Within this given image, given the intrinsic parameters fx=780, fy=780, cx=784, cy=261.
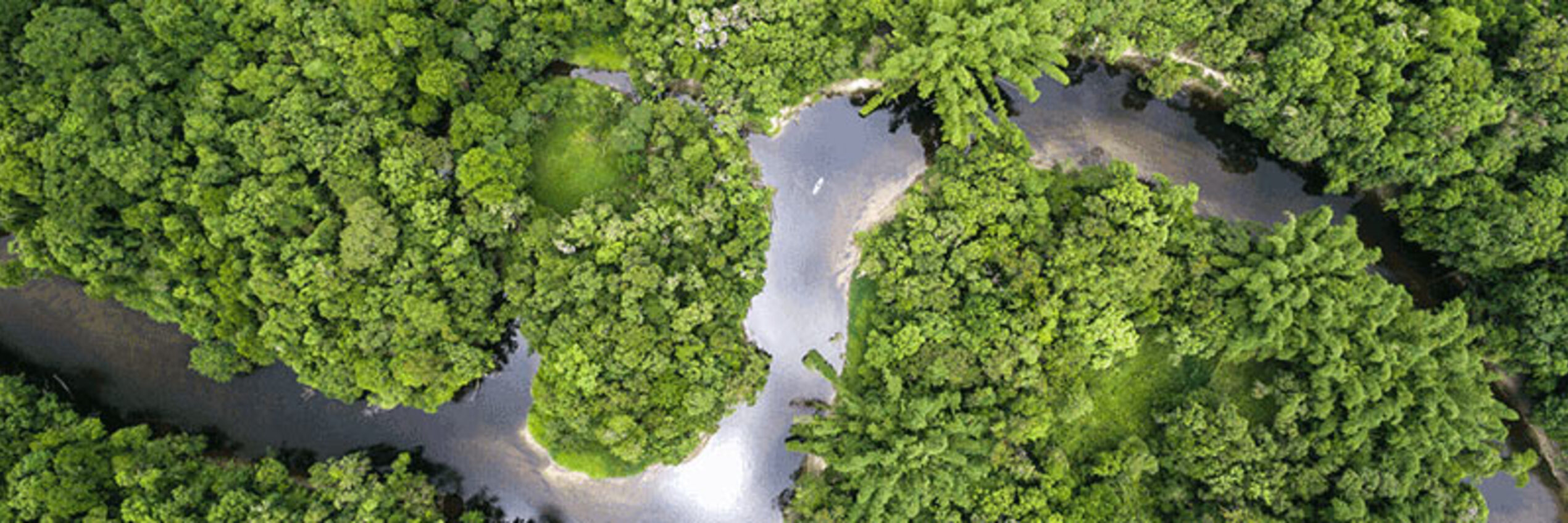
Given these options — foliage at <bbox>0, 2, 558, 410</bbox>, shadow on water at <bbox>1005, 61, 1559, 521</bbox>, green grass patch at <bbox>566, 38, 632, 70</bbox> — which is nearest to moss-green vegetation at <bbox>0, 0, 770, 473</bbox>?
foliage at <bbox>0, 2, 558, 410</bbox>

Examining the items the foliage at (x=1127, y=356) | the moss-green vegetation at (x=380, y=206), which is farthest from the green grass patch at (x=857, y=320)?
the moss-green vegetation at (x=380, y=206)

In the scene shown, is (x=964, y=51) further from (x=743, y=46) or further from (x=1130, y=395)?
(x=1130, y=395)

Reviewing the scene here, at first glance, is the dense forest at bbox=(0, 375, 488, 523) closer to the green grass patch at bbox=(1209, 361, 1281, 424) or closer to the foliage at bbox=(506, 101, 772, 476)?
the foliage at bbox=(506, 101, 772, 476)

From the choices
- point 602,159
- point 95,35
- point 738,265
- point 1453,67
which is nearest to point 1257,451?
point 1453,67

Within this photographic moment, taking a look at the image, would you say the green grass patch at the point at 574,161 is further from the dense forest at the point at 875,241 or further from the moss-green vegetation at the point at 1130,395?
the moss-green vegetation at the point at 1130,395

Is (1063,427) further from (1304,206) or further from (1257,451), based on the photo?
(1304,206)

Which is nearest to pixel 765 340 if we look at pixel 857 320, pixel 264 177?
pixel 857 320

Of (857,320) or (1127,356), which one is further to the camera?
(857,320)
